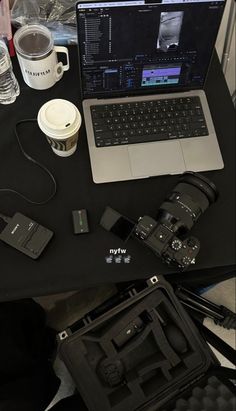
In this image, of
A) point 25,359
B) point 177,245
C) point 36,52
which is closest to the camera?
point 177,245

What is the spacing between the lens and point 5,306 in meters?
1.23

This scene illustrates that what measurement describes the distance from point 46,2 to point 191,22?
404 millimetres

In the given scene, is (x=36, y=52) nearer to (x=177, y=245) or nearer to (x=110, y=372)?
(x=177, y=245)

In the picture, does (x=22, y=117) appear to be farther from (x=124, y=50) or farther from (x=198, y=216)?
(x=198, y=216)

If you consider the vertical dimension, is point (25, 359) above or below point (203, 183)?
below

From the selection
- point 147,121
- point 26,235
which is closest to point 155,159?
point 147,121

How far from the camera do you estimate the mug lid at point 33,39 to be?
1065 mm

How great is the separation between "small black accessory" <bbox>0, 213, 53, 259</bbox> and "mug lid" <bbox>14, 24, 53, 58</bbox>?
1.26ft

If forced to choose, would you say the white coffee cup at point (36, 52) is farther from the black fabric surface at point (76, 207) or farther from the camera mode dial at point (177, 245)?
the camera mode dial at point (177, 245)

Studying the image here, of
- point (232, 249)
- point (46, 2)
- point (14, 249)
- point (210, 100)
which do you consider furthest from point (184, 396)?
point (46, 2)

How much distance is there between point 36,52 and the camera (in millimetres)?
1067

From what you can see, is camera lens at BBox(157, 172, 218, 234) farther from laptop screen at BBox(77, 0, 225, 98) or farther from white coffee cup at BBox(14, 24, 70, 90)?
white coffee cup at BBox(14, 24, 70, 90)

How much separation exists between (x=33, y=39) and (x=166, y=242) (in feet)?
1.83

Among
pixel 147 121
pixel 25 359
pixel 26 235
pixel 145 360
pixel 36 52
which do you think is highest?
pixel 36 52
